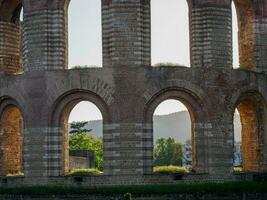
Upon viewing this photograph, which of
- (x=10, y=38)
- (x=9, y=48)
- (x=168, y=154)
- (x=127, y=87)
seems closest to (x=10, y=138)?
(x=9, y=48)

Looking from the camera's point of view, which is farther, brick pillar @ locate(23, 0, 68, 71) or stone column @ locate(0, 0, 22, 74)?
stone column @ locate(0, 0, 22, 74)

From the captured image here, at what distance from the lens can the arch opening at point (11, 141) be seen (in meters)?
34.9

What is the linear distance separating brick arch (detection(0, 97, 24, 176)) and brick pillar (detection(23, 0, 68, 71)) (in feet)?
9.72

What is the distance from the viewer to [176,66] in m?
31.9

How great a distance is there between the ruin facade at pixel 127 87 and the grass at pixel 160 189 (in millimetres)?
814

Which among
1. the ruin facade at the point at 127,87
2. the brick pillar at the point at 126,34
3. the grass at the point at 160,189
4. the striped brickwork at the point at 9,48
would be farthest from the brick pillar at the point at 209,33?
the striped brickwork at the point at 9,48

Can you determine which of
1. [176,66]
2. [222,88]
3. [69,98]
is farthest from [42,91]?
[222,88]

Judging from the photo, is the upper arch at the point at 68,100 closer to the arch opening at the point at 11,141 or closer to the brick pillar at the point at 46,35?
the brick pillar at the point at 46,35

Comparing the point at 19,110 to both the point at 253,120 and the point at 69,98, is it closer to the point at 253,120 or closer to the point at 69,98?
the point at 69,98

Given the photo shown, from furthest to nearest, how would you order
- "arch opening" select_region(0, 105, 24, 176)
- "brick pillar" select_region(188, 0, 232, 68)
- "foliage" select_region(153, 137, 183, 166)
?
"foliage" select_region(153, 137, 183, 166), "arch opening" select_region(0, 105, 24, 176), "brick pillar" select_region(188, 0, 232, 68)

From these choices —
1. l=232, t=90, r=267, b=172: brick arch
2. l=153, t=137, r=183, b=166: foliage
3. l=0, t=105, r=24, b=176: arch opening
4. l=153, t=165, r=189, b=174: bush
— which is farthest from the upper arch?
l=153, t=137, r=183, b=166: foliage

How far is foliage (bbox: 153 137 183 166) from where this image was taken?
8069 centimetres

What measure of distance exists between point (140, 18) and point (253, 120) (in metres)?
7.70

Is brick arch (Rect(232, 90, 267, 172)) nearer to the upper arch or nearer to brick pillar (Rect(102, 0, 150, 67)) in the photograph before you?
brick pillar (Rect(102, 0, 150, 67))
